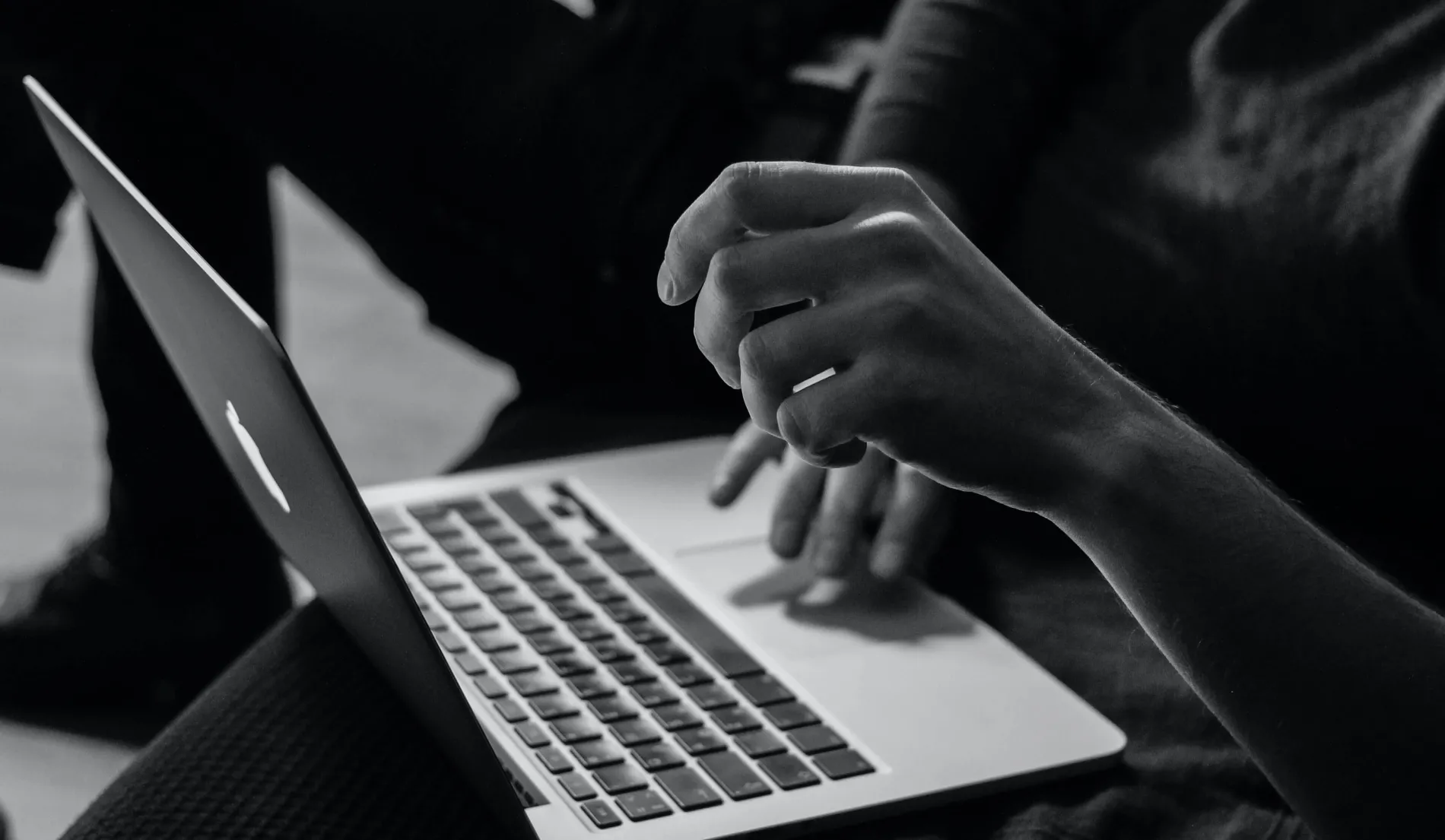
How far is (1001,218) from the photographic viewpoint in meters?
0.86

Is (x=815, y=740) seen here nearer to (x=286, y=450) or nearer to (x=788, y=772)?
(x=788, y=772)

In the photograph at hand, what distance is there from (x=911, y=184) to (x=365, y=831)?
0.30 meters

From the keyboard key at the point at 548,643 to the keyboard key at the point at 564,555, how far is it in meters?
0.07

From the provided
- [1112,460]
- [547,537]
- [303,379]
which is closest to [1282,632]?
[1112,460]

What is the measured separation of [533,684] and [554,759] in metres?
0.06

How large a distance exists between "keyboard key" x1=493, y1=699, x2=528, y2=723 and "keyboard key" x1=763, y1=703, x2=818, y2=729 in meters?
0.10

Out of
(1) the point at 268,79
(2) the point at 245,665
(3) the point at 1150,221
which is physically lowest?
(2) the point at 245,665

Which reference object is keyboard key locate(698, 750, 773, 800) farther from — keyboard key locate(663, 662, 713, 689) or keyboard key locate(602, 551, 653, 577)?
keyboard key locate(602, 551, 653, 577)

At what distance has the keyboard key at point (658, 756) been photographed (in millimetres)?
553


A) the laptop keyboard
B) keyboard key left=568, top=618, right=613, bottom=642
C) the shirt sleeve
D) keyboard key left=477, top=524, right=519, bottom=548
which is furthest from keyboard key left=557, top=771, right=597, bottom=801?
the shirt sleeve

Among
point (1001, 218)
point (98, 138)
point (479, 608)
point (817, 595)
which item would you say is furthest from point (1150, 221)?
point (98, 138)

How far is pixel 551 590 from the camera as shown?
0.69 meters

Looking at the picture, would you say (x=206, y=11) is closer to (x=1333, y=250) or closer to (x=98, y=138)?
(x=98, y=138)

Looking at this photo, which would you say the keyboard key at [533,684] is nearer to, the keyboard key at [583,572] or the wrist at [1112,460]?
the keyboard key at [583,572]
